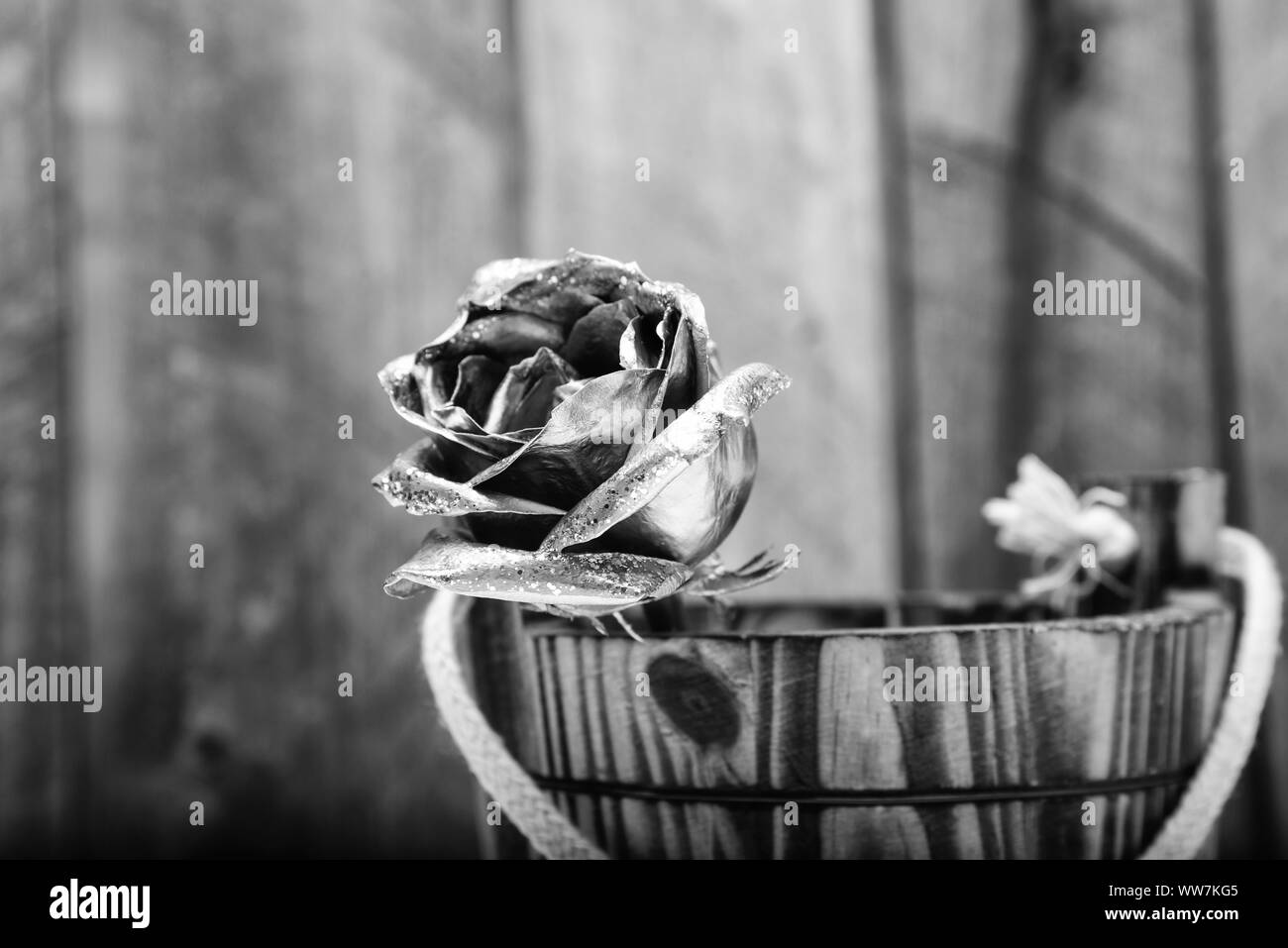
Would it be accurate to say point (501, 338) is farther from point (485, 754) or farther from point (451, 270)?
point (451, 270)

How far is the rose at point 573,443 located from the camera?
1.14ft

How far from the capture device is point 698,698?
1.36 feet

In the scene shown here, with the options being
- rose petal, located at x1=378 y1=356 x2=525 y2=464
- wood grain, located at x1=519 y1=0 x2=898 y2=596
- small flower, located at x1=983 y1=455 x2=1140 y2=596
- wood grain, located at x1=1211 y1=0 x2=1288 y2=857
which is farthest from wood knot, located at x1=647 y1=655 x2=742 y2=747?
wood grain, located at x1=1211 y1=0 x2=1288 y2=857

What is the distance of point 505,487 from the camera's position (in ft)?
1.22

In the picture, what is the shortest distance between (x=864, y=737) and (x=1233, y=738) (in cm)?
19

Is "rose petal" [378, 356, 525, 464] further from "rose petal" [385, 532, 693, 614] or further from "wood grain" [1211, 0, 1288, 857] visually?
"wood grain" [1211, 0, 1288, 857]

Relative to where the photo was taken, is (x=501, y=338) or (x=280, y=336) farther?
(x=280, y=336)

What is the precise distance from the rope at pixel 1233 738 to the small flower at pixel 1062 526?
0.08m

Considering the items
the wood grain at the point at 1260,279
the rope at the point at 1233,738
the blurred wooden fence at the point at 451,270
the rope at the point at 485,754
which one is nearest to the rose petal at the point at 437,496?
the rope at the point at 485,754

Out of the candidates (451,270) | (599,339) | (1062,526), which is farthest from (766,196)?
(599,339)
